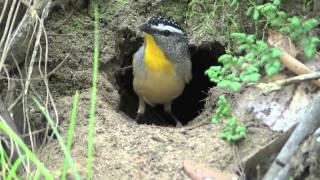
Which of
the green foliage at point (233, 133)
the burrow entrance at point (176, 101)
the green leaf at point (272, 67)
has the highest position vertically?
the green leaf at point (272, 67)

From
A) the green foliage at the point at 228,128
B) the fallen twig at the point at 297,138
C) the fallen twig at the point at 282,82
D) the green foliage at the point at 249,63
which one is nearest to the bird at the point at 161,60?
the fallen twig at the point at 282,82

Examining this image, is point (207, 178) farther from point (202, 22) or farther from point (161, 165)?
point (202, 22)

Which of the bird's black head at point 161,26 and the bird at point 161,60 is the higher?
the bird's black head at point 161,26

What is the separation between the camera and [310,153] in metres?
2.98

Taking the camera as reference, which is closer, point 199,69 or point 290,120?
point 290,120

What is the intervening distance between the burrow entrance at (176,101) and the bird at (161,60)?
0.16 metres

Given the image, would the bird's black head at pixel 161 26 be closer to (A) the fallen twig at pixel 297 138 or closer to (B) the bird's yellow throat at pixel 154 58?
(B) the bird's yellow throat at pixel 154 58

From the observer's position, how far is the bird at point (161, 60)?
15.7 feet

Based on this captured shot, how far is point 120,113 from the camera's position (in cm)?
479

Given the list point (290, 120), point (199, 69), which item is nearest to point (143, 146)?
point (290, 120)

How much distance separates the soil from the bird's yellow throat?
21 centimetres

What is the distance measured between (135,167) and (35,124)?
1.03 metres

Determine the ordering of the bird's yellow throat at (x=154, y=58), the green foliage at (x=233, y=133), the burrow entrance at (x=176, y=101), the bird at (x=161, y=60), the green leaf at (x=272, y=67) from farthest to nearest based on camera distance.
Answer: the burrow entrance at (x=176, y=101)
the bird's yellow throat at (x=154, y=58)
the bird at (x=161, y=60)
the green foliage at (x=233, y=133)
the green leaf at (x=272, y=67)

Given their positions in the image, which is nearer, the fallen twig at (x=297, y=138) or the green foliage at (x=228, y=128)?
the fallen twig at (x=297, y=138)
